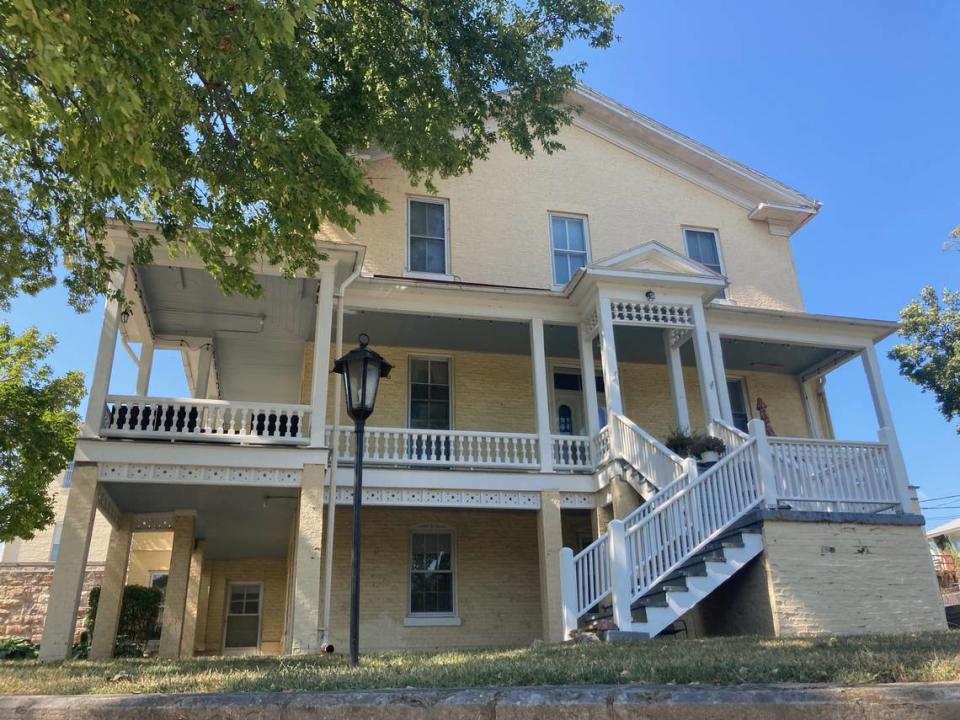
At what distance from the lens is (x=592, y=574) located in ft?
34.7

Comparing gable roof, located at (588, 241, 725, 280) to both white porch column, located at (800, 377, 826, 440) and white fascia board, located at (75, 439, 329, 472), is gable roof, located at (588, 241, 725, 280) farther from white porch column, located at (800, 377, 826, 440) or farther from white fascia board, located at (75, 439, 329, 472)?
white fascia board, located at (75, 439, 329, 472)

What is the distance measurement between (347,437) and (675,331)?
664 cm

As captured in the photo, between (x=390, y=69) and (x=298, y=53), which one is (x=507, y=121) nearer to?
(x=390, y=69)

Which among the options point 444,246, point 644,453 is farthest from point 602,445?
point 444,246

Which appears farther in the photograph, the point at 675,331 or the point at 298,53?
the point at 675,331

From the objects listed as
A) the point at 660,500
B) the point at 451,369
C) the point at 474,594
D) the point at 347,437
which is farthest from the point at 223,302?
the point at 660,500

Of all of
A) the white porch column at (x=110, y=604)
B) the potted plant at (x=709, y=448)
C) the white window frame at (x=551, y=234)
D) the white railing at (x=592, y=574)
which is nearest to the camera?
the white railing at (x=592, y=574)

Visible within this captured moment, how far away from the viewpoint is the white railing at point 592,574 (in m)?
10.4

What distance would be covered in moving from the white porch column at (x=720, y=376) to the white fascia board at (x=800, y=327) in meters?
0.30

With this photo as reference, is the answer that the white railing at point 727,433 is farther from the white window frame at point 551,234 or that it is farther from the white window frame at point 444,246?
the white window frame at point 444,246

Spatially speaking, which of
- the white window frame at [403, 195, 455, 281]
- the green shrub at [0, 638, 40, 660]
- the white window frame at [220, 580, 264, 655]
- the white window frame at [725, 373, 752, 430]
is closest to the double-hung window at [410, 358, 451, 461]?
the white window frame at [403, 195, 455, 281]

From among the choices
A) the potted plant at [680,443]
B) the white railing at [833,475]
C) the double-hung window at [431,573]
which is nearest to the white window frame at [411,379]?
the double-hung window at [431,573]

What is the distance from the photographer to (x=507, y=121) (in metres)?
14.0

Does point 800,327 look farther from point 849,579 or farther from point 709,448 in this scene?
point 849,579
